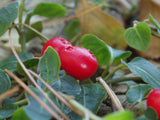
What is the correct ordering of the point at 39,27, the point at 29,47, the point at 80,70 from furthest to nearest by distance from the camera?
1. the point at 29,47
2. the point at 39,27
3. the point at 80,70

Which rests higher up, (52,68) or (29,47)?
(52,68)

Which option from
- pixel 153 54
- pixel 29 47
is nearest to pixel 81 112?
pixel 29 47

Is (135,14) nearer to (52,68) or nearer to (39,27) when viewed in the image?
(39,27)

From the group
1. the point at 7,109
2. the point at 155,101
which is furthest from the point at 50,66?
the point at 155,101

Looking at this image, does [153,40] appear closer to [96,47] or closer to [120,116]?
[96,47]

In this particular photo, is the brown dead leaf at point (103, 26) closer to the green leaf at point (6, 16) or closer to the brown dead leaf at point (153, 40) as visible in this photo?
the brown dead leaf at point (153, 40)

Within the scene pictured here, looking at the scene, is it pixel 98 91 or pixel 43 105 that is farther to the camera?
pixel 98 91
